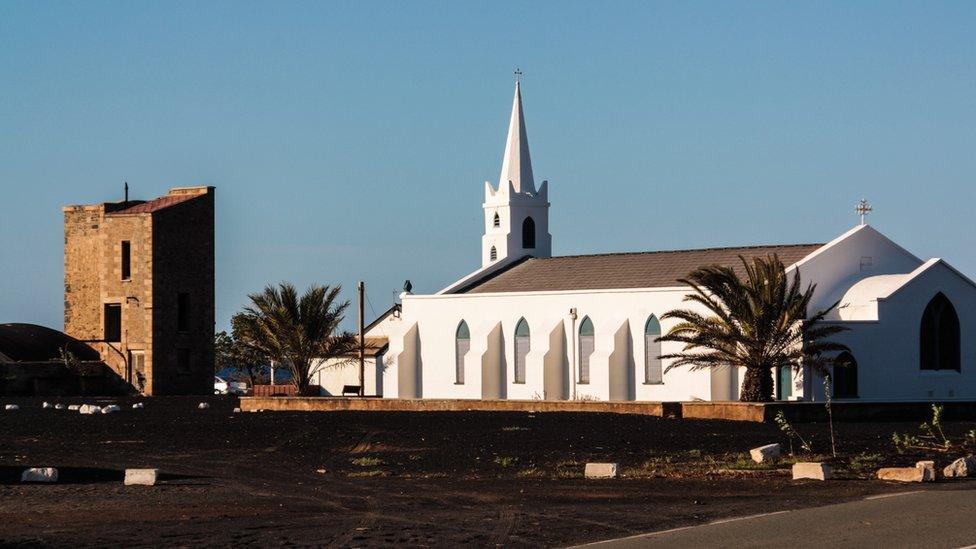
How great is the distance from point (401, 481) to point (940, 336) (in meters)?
32.0

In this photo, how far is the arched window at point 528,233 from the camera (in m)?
68.2

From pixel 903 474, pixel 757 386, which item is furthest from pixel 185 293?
pixel 903 474

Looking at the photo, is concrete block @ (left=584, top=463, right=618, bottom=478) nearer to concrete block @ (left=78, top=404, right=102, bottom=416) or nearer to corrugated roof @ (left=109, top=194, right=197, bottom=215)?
concrete block @ (left=78, top=404, right=102, bottom=416)

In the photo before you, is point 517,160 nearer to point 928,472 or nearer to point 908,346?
point 908,346

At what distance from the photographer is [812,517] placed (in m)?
16.7

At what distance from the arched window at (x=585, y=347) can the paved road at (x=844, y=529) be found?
3608 centimetres

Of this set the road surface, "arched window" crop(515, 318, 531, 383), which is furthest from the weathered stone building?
the road surface

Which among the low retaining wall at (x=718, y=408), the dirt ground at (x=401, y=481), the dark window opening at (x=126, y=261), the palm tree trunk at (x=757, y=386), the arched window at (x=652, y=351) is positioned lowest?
the dirt ground at (x=401, y=481)

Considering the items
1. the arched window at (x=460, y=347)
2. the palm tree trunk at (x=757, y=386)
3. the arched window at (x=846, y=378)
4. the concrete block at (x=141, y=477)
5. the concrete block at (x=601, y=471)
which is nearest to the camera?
the concrete block at (x=141, y=477)

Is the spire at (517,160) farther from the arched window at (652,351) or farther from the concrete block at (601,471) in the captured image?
the concrete block at (601,471)

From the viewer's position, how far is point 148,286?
2793 inches

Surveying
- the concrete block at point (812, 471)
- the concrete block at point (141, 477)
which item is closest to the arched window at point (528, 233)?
the concrete block at point (812, 471)

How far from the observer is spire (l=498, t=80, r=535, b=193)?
68.9 metres

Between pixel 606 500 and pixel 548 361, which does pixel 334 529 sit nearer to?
pixel 606 500
